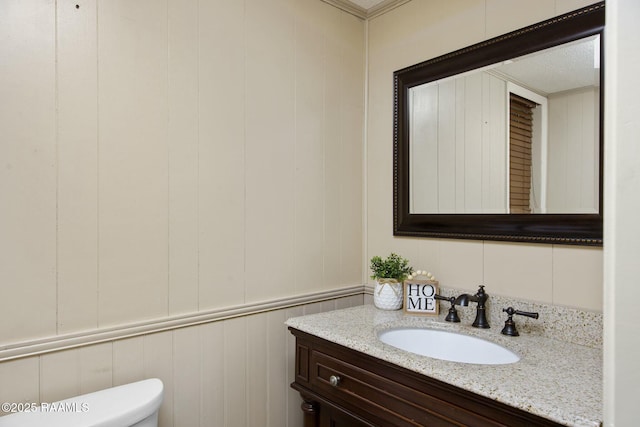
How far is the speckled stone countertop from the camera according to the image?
0.86 meters

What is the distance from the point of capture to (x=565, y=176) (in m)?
1.34

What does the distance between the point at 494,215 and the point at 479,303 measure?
A: 0.35 m

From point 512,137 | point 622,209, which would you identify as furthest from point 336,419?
point 512,137

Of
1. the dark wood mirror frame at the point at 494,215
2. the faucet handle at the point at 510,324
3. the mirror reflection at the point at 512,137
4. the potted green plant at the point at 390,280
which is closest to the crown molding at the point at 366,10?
the dark wood mirror frame at the point at 494,215

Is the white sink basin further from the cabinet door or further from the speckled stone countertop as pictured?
the cabinet door

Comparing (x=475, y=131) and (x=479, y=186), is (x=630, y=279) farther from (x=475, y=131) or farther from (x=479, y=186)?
(x=475, y=131)

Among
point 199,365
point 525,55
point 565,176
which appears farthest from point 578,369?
point 199,365

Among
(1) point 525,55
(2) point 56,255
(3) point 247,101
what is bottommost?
(2) point 56,255

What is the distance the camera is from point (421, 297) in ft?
5.40

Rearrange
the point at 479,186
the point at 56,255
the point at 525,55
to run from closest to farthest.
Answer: the point at 56,255
the point at 525,55
the point at 479,186

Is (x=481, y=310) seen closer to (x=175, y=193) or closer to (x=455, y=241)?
(x=455, y=241)

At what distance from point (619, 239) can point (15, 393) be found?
61.8 inches

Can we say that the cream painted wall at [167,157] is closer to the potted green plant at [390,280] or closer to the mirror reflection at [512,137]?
the potted green plant at [390,280]

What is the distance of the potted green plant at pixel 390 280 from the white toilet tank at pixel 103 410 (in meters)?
0.95
